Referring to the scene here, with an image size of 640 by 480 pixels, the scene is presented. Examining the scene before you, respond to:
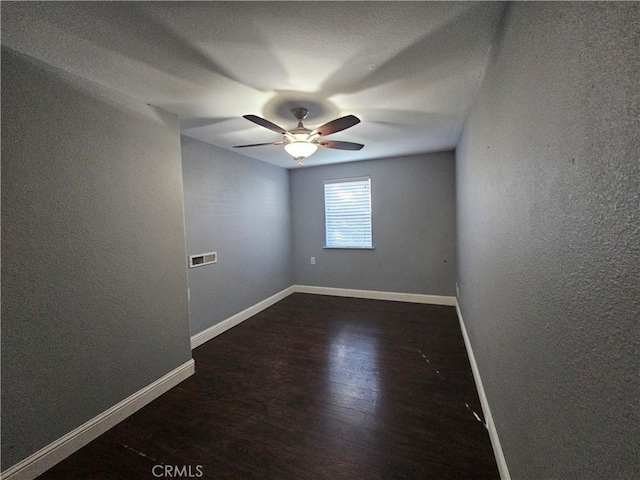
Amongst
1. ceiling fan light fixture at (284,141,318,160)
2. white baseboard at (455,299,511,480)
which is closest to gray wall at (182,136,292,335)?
ceiling fan light fixture at (284,141,318,160)

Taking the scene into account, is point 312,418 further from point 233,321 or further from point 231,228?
point 231,228

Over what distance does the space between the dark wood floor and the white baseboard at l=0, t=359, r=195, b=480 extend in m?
0.05

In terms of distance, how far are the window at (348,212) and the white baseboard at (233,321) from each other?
1.29 meters

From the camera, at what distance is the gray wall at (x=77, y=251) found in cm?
138

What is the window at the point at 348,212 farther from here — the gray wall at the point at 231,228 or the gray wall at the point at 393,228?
the gray wall at the point at 231,228

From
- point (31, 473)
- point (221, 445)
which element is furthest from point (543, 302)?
point (31, 473)

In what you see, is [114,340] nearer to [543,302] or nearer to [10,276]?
[10,276]

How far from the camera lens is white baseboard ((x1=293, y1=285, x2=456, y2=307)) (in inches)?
156

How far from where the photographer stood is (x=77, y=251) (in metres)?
1.62

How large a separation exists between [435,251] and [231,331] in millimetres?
3119

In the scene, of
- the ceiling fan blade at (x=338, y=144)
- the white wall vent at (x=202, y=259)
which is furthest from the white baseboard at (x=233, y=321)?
the ceiling fan blade at (x=338, y=144)

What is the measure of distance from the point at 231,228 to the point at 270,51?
236 cm

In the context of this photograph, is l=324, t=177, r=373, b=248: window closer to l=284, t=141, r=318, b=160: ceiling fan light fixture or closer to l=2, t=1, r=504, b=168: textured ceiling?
l=2, t=1, r=504, b=168: textured ceiling

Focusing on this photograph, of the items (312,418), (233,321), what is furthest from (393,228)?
(312,418)
